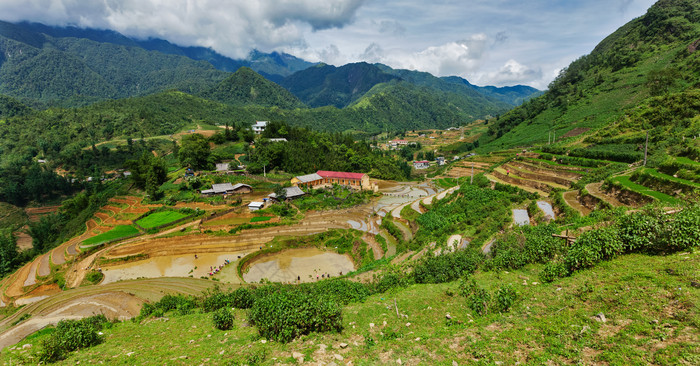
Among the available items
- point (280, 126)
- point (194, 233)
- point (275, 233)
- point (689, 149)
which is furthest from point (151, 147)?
point (689, 149)

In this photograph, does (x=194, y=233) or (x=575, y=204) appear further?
(x=194, y=233)

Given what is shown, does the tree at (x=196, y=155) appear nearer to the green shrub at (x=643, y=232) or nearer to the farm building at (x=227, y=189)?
the farm building at (x=227, y=189)

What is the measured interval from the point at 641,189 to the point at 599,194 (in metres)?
3.17

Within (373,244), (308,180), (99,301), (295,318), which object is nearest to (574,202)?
(373,244)

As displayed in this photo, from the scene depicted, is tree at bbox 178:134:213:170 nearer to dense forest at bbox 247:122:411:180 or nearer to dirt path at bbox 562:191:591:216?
dense forest at bbox 247:122:411:180

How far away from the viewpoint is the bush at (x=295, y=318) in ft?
31.8

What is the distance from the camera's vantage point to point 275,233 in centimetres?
4106

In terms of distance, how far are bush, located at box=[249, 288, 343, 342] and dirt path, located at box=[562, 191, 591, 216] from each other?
81.5 ft

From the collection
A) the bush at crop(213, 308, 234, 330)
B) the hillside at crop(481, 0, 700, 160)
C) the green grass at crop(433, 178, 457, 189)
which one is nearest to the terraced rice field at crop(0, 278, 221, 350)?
the bush at crop(213, 308, 234, 330)

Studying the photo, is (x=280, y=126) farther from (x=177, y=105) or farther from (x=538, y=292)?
(x=177, y=105)

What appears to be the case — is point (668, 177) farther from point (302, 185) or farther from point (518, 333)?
point (302, 185)

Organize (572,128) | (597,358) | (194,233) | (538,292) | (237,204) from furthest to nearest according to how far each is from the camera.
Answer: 1. (572,128)
2. (237,204)
3. (194,233)
4. (538,292)
5. (597,358)

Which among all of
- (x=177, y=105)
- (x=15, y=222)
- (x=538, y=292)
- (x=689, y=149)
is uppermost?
(x=177, y=105)

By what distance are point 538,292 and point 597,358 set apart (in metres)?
4.47
